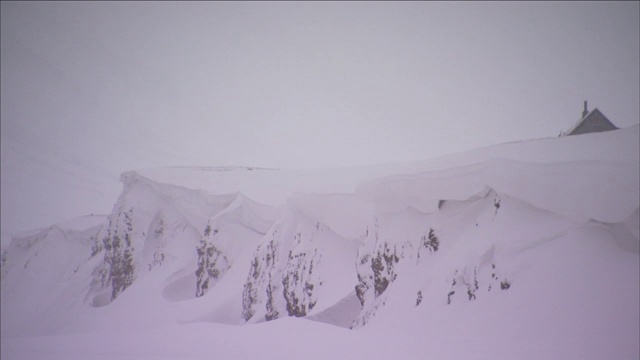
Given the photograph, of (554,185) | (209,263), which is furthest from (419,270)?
(209,263)

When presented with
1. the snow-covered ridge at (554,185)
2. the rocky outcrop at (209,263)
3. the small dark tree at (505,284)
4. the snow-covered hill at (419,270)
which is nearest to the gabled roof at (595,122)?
the snow-covered hill at (419,270)

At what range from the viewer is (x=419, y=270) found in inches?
320

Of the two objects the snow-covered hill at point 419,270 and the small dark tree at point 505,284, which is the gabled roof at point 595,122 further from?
the small dark tree at point 505,284

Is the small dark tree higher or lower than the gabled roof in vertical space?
lower

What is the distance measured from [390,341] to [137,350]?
12.7 ft

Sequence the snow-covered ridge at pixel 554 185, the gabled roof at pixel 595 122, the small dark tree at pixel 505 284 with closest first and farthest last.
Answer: the snow-covered ridge at pixel 554 185
the small dark tree at pixel 505 284
the gabled roof at pixel 595 122

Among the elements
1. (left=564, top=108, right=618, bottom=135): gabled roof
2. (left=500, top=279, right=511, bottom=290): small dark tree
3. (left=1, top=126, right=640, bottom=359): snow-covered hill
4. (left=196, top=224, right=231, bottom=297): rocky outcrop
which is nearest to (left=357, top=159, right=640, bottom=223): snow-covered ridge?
(left=1, top=126, right=640, bottom=359): snow-covered hill

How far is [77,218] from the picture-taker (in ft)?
112

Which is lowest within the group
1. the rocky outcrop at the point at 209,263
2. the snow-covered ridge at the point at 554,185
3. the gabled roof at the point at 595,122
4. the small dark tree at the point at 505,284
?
the rocky outcrop at the point at 209,263

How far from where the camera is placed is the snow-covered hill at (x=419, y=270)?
4602 millimetres

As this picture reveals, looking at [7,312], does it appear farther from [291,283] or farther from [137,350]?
[137,350]

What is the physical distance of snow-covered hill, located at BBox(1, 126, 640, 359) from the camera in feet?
15.1

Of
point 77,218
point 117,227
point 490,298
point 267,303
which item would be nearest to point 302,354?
point 490,298

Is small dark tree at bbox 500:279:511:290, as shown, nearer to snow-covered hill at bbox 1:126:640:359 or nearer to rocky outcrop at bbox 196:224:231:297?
snow-covered hill at bbox 1:126:640:359
